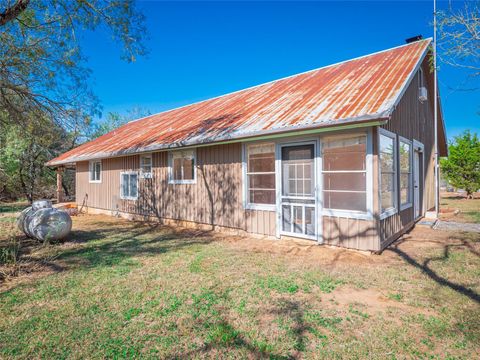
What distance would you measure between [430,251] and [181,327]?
203 inches

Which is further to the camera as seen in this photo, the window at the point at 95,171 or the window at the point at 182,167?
the window at the point at 95,171

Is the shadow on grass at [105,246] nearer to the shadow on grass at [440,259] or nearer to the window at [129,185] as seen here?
the window at [129,185]

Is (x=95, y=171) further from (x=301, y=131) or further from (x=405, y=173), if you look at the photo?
(x=405, y=173)

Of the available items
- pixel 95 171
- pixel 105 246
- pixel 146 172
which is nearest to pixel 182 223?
pixel 146 172

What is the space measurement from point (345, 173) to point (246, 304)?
3.66m

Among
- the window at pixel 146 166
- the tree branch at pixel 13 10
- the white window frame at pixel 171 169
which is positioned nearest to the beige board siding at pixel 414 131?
the white window frame at pixel 171 169

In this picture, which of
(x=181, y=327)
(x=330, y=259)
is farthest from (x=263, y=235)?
(x=181, y=327)

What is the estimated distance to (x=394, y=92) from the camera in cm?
544

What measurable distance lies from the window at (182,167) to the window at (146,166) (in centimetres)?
129

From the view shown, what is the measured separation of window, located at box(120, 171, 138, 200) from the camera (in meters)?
10.8

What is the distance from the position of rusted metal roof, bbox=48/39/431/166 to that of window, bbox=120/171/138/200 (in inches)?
40.3

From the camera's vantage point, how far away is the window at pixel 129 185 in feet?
35.6

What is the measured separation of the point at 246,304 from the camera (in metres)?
3.48

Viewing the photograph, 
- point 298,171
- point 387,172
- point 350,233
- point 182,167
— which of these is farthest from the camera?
point 182,167
